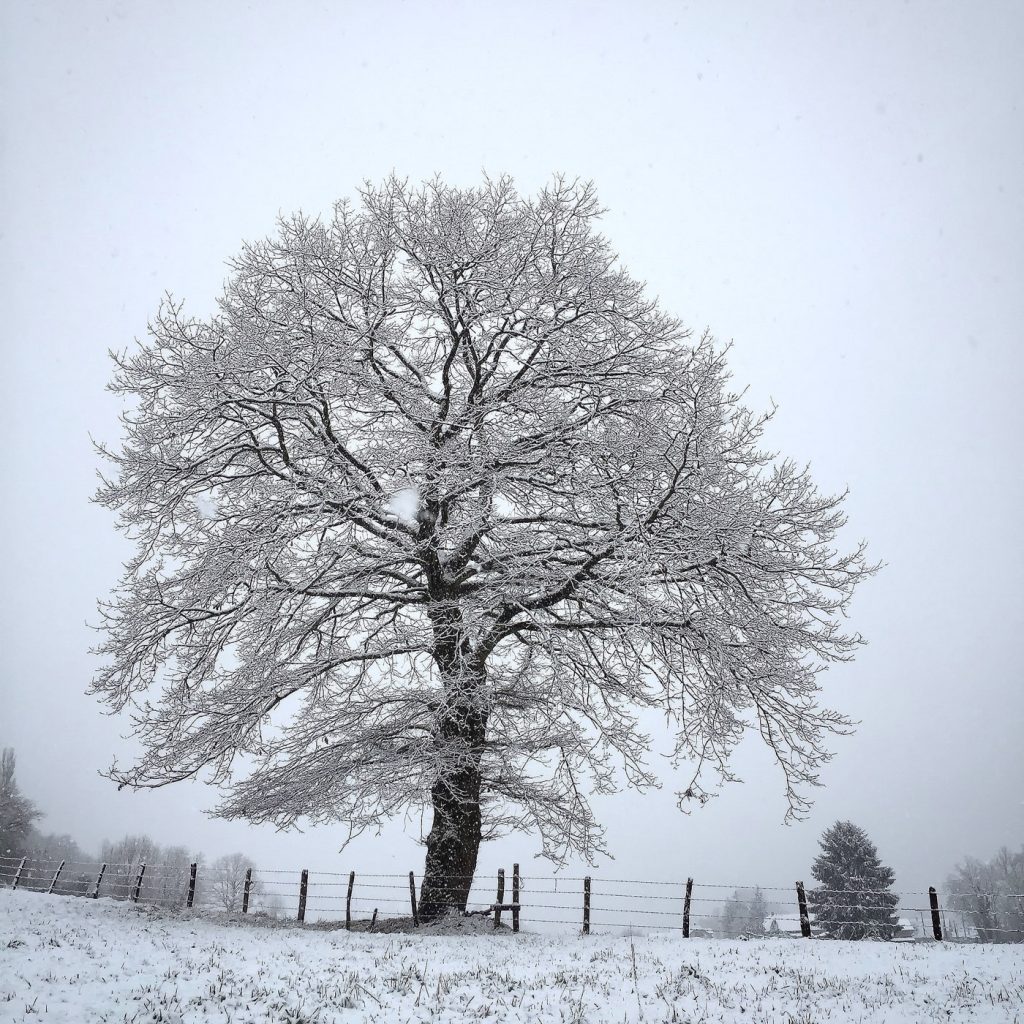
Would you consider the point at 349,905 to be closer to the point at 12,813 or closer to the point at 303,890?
the point at 303,890

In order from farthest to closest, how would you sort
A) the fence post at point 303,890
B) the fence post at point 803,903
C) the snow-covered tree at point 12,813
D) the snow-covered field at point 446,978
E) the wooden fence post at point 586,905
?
the snow-covered tree at point 12,813 → the fence post at point 303,890 → the wooden fence post at point 586,905 → the fence post at point 803,903 → the snow-covered field at point 446,978

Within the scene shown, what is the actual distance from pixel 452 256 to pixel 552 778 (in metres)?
8.24

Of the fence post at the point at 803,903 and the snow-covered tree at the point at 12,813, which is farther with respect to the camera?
the snow-covered tree at the point at 12,813

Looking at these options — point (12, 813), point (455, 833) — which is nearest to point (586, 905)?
point (455, 833)

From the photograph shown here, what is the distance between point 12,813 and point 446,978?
4957cm

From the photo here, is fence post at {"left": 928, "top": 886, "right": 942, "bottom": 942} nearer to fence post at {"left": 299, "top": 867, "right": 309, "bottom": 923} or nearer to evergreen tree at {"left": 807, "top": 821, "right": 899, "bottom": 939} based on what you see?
fence post at {"left": 299, "top": 867, "right": 309, "bottom": 923}

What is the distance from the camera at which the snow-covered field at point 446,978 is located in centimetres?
495

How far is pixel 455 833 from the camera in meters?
10.4

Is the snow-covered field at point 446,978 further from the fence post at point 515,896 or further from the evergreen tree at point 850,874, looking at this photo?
the evergreen tree at point 850,874

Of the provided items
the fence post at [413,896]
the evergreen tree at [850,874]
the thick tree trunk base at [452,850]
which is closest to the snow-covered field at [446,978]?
the fence post at [413,896]

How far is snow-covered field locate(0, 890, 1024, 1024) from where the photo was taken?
4.95m

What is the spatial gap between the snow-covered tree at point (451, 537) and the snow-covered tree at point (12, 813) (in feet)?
141

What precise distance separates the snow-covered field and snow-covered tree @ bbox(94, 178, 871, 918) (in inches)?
69.9

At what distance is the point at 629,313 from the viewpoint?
11.2 m
